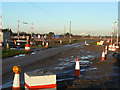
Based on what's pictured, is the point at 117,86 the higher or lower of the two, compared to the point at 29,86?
lower

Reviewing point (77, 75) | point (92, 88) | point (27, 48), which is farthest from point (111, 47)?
point (92, 88)

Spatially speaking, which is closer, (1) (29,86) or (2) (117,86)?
(1) (29,86)

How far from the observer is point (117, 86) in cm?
594

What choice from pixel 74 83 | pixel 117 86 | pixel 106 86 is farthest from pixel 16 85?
pixel 117 86

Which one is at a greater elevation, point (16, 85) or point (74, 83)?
point (16, 85)

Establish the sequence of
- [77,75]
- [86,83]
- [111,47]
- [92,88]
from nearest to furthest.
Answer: [92,88] < [86,83] < [77,75] < [111,47]

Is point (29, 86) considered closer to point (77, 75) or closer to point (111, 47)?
point (77, 75)

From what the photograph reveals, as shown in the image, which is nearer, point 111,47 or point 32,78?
point 32,78

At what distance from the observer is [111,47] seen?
24219 millimetres

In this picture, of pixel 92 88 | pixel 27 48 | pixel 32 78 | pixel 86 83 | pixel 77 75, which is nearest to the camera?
pixel 32 78

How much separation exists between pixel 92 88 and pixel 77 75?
203cm

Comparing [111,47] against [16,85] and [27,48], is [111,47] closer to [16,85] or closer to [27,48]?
[27,48]

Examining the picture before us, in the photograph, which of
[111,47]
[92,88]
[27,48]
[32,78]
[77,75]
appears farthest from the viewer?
[111,47]

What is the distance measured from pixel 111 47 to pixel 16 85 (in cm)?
2138
